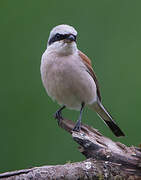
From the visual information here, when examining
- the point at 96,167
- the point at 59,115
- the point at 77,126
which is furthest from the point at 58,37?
the point at 96,167

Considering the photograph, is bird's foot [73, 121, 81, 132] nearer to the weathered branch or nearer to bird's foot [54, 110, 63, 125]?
bird's foot [54, 110, 63, 125]

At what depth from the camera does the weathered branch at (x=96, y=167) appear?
2617mm

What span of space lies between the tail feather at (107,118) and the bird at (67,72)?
236 mm

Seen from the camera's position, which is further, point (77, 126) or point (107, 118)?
point (107, 118)

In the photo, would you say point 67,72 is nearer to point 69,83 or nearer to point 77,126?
point 69,83

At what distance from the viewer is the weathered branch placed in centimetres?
262

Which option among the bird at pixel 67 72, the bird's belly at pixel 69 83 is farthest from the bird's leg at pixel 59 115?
the bird's belly at pixel 69 83

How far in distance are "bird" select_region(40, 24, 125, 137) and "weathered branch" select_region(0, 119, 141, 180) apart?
673 millimetres

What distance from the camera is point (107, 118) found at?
4113 mm

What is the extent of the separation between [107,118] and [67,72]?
2.63 ft

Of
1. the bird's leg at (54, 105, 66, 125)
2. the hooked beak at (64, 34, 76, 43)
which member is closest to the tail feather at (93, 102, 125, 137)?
the bird's leg at (54, 105, 66, 125)

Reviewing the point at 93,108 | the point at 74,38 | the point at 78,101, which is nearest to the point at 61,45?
the point at 74,38

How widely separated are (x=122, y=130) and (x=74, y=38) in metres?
1.07

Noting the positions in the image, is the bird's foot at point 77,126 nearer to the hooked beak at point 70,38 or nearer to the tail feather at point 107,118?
the tail feather at point 107,118
